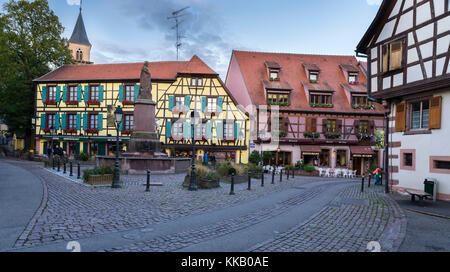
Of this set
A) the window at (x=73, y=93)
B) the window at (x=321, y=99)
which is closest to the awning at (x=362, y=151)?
the window at (x=321, y=99)

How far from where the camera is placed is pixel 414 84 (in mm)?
11461

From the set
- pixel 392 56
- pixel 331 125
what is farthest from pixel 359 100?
pixel 392 56

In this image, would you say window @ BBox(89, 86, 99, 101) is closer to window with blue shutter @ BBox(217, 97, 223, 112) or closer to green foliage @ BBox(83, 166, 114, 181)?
window with blue shutter @ BBox(217, 97, 223, 112)

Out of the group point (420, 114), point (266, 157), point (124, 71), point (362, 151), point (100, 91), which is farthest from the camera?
point (124, 71)

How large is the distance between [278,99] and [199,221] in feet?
80.2

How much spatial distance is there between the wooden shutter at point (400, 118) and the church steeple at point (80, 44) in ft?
188

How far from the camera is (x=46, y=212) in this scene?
7.12 metres

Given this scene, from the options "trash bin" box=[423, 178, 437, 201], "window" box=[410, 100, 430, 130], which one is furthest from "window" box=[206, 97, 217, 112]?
"trash bin" box=[423, 178, 437, 201]

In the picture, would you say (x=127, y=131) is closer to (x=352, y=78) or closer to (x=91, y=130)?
(x=91, y=130)

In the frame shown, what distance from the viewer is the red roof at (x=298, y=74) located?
1180 inches

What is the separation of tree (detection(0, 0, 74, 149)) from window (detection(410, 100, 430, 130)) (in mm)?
34853

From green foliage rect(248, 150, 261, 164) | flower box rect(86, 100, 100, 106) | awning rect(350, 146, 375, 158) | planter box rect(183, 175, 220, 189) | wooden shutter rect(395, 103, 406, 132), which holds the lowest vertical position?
planter box rect(183, 175, 220, 189)

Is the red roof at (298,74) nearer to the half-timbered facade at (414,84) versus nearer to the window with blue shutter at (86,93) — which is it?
the half-timbered facade at (414,84)

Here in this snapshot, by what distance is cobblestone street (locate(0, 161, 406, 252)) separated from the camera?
5.13m
